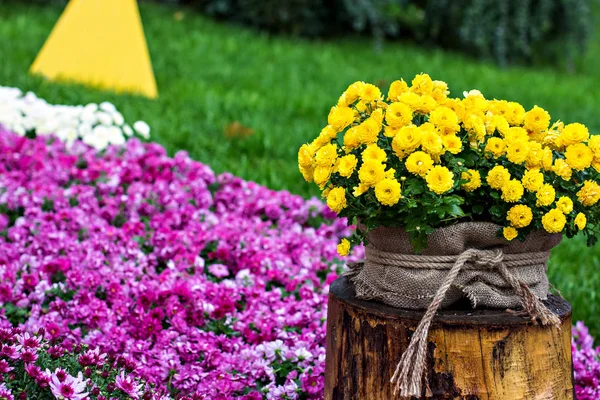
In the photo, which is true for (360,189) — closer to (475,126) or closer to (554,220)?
(475,126)

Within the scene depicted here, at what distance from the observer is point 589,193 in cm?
209

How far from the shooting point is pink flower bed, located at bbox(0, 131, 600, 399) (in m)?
2.69

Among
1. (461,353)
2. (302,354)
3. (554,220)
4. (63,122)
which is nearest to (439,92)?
(554,220)

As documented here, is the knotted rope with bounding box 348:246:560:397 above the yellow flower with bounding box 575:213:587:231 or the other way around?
the other way around

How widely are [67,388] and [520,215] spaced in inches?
46.9

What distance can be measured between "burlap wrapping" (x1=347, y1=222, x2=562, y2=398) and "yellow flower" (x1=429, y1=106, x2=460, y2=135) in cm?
24

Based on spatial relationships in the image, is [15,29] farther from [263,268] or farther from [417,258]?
[417,258]

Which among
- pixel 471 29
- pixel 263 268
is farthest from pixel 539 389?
pixel 471 29

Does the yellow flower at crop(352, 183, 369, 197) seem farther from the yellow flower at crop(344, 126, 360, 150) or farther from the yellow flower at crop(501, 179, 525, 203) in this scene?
the yellow flower at crop(501, 179, 525, 203)

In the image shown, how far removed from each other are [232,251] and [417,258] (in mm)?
1587

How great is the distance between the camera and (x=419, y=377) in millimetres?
1920

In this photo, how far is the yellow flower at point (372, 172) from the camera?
1.98 metres

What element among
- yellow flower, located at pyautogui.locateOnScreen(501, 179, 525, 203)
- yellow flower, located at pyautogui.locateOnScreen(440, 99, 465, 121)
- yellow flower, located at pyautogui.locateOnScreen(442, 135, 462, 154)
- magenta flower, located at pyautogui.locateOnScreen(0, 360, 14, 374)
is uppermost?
yellow flower, located at pyautogui.locateOnScreen(440, 99, 465, 121)

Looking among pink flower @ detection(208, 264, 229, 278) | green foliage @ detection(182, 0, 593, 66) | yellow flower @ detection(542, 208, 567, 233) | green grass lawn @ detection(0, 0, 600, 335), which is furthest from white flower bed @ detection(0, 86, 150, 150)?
green foliage @ detection(182, 0, 593, 66)
